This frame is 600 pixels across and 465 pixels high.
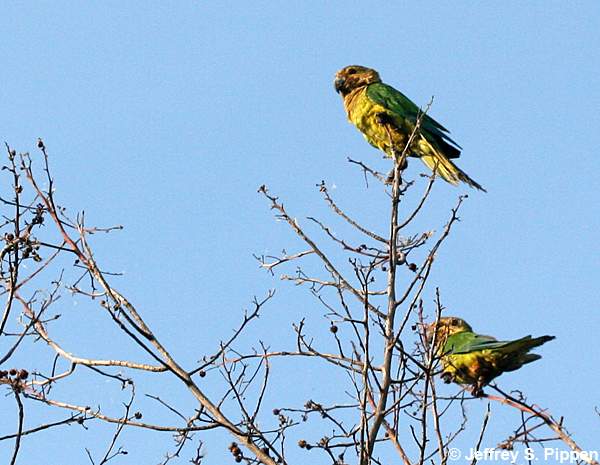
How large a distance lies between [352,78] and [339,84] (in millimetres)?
141

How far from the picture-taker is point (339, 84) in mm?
8641

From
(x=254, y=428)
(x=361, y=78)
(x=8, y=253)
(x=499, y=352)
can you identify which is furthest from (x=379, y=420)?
(x=361, y=78)

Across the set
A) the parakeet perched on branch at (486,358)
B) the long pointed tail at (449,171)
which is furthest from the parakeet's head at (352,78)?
the parakeet perched on branch at (486,358)

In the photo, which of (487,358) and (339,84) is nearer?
(487,358)

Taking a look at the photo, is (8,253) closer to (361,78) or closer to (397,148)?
(397,148)

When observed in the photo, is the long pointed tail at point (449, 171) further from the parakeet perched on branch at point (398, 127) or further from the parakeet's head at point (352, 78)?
the parakeet's head at point (352, 78)

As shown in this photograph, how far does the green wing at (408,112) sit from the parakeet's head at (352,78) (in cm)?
39

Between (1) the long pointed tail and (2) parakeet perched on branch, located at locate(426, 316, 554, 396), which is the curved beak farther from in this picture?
(2) parakeet perched on branch, located at locate(426, 316, 554, 396)

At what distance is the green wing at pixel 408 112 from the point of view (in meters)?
7.36

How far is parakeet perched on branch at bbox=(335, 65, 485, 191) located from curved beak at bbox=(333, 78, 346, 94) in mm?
323

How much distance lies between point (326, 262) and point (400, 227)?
439 millimetres

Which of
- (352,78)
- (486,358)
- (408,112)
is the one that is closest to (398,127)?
(408,112)

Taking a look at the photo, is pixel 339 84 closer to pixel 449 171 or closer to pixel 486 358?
pixel 449 171

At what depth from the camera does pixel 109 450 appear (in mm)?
4043
